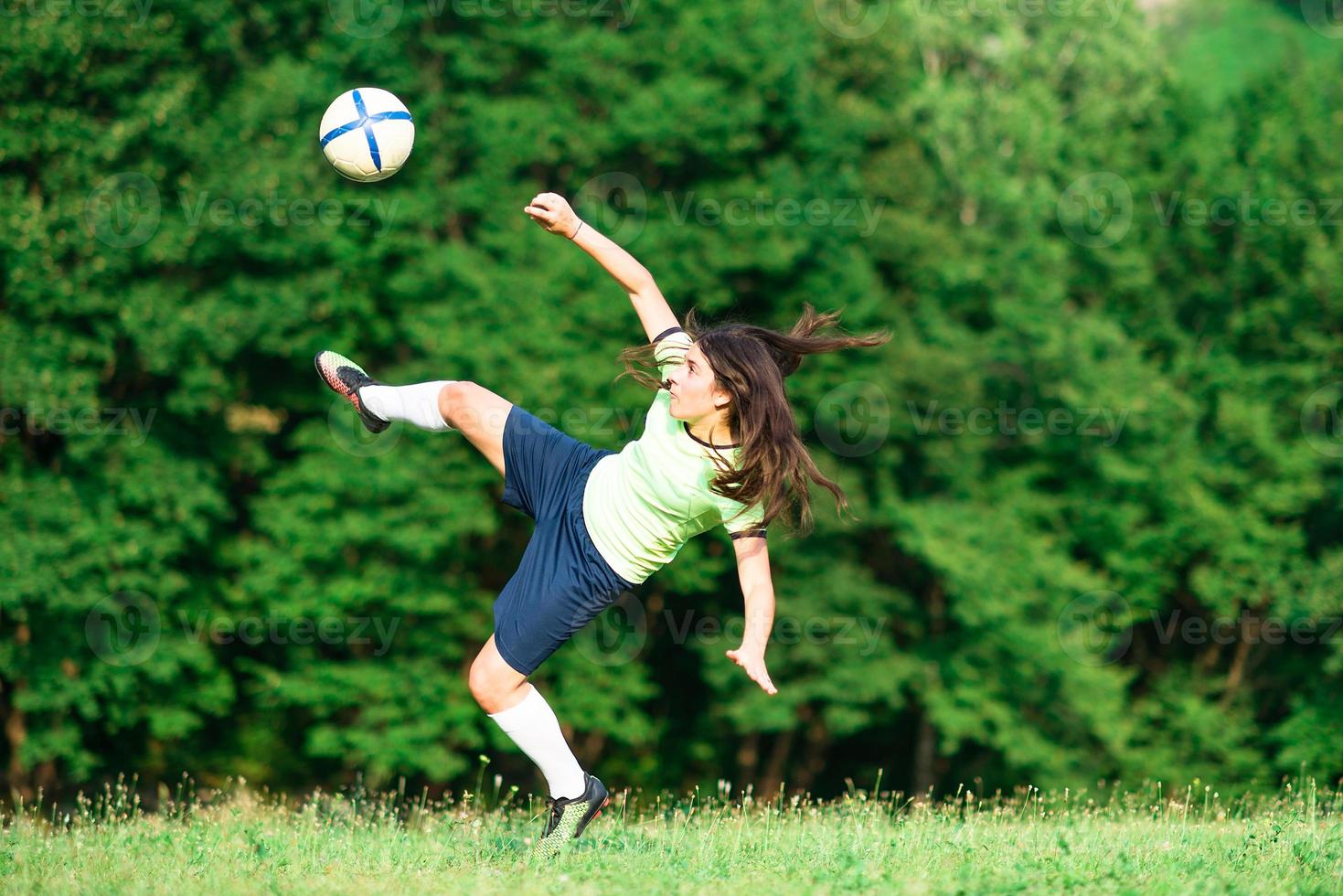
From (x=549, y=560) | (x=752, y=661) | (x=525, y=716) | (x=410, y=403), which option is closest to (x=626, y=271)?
(x=410, y=403)

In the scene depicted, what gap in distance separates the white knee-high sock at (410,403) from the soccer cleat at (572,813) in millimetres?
1680

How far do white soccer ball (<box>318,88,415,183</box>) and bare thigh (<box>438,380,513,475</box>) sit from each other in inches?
87.5

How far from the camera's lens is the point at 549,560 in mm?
5516

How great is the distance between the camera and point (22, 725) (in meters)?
18.7

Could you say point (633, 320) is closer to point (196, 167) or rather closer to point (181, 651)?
point (196, 167)

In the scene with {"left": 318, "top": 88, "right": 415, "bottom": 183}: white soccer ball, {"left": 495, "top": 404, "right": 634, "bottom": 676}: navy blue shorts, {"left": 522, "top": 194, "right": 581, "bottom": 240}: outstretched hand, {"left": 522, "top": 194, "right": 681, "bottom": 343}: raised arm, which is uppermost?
{"left": 318, "top": 88, "right": 415, "bottom": 183}: white soccer ball

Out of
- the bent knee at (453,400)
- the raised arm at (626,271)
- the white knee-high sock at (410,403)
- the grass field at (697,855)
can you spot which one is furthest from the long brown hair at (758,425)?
the grass field at (697,855)

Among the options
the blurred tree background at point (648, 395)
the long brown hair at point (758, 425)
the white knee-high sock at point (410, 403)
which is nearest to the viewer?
the long brown hair at point (758, 425)

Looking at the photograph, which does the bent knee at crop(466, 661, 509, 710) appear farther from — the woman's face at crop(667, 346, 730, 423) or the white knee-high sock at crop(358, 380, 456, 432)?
the woman's face at crop(667, 346, 730, 423)

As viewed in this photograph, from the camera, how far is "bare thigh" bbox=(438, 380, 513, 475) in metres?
5.59

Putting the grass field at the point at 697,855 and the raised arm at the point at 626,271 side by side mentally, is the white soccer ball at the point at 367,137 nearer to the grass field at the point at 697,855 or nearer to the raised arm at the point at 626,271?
the raised arm at the point at 626,271

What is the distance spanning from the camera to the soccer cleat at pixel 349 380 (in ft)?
19.7

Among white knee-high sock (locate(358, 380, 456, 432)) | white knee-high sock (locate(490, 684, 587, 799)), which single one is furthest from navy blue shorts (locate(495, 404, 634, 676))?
white knee-high sock (locate(358, 380, 456, 432))

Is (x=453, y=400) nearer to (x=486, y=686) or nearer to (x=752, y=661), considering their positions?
(x=486, y=686)
